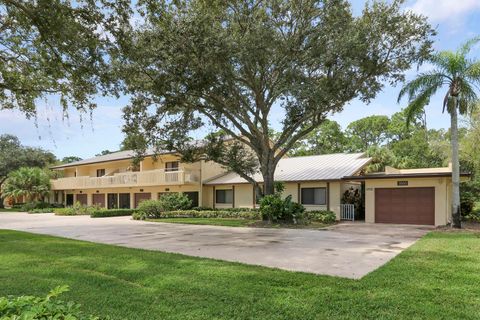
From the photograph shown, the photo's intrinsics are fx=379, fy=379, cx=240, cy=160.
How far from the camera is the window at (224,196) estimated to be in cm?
2877

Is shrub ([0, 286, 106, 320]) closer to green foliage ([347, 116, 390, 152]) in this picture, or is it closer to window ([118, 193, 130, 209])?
window ([118, 193, 130, 209])

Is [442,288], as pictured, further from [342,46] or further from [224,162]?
[224,162]

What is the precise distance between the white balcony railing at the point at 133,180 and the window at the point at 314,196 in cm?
925

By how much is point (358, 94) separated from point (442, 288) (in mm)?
13812

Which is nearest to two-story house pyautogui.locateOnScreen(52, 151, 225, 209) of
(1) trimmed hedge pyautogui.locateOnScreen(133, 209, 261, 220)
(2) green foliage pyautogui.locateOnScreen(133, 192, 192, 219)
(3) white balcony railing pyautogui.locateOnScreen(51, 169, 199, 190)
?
(3) white balcony railing pyautogui.locateOnScreen(51, 169, 199, 190)

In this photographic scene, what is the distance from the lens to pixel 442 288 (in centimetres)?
624

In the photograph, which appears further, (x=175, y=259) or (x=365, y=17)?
(x=365, y=17)

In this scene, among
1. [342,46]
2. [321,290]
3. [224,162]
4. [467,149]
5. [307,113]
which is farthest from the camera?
[467,149]

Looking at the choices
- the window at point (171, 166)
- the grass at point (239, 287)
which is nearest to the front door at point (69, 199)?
the window at point (171, 166)

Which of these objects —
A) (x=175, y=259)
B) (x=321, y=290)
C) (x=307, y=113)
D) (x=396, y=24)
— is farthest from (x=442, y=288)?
(x=396, y=24)

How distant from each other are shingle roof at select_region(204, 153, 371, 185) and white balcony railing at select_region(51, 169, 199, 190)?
1988 millimetres

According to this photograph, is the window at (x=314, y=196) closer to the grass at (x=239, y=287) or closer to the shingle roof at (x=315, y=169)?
the shingle roof at (x=315, y=169)

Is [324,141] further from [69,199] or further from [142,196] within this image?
[69,199]

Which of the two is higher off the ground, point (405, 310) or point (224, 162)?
point (224, 162)
